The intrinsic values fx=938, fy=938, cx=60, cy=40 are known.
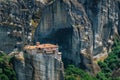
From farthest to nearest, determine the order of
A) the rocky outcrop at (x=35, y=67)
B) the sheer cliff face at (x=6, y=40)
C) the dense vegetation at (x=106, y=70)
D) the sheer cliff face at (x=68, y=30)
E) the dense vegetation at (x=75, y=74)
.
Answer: the sheer cliff face at (x=6, y=40) < the sheer cliff face at (x=68, y=30) < the dense vegetation at (x=106, y=70) < the dense vegetation at (x=75, y=74) < the rocky outcrop at (x=35, y=67)

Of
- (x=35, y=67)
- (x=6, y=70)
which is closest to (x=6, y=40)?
(x=6, y=70)

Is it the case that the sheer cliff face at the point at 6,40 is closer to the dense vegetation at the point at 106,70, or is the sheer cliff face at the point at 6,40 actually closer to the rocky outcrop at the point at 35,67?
the dense vegetation at the point at 106,70

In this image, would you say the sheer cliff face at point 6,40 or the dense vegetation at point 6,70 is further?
the sheer cliff face at point 6,40

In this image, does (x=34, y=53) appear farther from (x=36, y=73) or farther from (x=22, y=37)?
(x=22, y=37)

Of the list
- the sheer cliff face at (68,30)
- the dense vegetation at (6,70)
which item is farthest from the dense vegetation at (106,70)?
the dense vegetation at (6,70)

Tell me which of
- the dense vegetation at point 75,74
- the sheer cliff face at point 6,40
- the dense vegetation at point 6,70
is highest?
the sheer cliff face at point 6,40

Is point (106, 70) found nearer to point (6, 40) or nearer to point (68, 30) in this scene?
point (68, 30)

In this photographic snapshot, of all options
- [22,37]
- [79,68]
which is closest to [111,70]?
[79,68]

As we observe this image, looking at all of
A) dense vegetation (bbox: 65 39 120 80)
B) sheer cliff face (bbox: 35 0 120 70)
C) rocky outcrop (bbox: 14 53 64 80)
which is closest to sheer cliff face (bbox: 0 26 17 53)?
sheer cliff face (bbox: 35 0 120 70)
